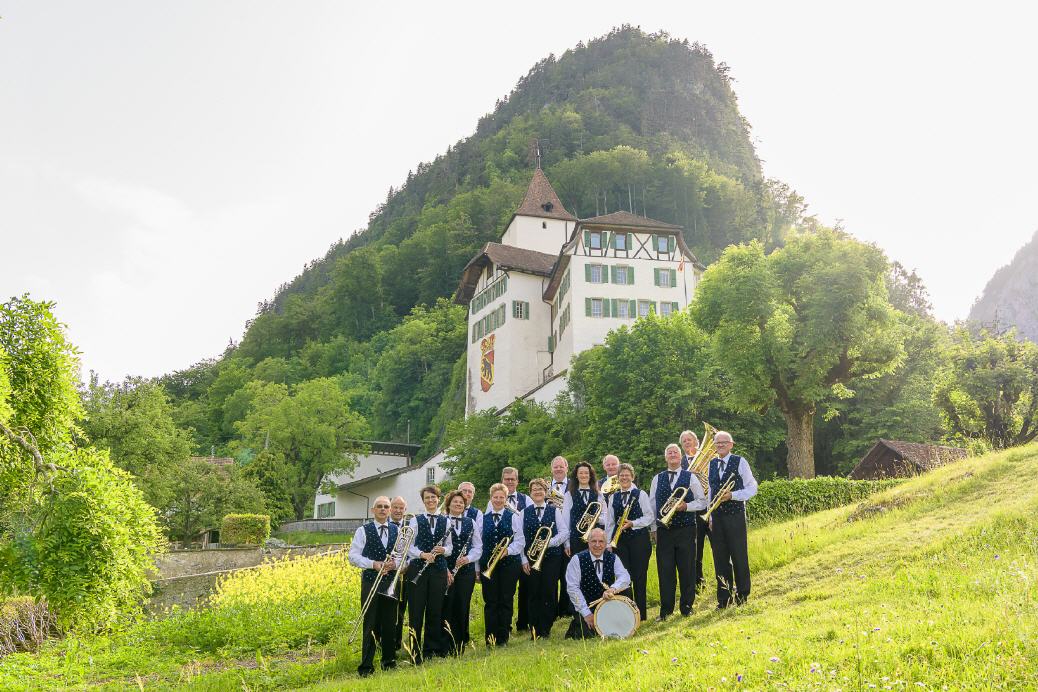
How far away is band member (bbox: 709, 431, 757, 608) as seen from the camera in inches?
367

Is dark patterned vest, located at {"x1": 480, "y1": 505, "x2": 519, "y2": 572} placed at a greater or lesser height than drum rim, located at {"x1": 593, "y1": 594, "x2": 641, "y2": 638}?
greater

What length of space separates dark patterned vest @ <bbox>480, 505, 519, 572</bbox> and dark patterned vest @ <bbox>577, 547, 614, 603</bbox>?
39.6 inches

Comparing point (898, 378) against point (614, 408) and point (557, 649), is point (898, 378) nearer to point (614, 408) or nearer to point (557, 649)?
point (614, 408)

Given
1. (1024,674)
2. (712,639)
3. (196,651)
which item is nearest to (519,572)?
(712,639)

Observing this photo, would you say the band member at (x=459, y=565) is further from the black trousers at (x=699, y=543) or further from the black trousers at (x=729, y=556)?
the black trousers at (x=729, y=556)

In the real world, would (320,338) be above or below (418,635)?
above

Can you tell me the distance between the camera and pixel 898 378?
1203 inches

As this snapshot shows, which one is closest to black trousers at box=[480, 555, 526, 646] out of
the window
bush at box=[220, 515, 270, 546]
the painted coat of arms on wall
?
bush at box=[220, 515, 270, 546]


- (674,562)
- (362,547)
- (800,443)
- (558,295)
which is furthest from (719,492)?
(558,295)

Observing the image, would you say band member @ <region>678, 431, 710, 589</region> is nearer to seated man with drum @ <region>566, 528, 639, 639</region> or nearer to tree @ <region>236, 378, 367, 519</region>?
seated man with drum @ <region>566, 528, 639, 639</region>

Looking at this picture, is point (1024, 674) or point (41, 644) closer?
point (1024, 674)

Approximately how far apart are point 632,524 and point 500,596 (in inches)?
68.1

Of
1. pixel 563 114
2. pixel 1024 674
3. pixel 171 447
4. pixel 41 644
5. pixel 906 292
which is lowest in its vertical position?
pixel 41 644

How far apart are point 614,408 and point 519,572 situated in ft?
70.3
